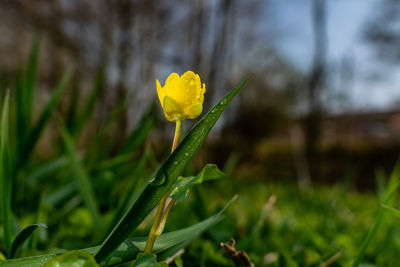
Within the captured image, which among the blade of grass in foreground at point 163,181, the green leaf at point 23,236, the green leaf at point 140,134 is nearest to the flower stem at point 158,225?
the blade of grass in foreground at point 163,181

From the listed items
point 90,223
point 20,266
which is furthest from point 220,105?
point 90,223

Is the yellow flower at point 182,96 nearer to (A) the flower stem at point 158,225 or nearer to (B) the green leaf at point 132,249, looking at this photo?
(A) the flower stem at point 158,225

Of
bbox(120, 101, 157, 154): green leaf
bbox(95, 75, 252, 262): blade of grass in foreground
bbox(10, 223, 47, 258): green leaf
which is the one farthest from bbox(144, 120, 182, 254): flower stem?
bbox(120, 101, 157, 154): green leaf

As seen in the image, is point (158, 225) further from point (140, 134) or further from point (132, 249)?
point (140, 134)

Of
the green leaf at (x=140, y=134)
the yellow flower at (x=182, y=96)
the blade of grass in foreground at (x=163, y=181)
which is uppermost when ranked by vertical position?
the yellow flower at (x=182, y=96)

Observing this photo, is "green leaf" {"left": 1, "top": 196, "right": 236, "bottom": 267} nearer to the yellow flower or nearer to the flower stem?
the flower stem

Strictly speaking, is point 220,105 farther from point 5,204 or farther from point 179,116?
point 5,204

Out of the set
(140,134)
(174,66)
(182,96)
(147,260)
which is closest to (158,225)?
(147,260)
